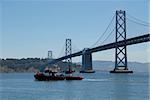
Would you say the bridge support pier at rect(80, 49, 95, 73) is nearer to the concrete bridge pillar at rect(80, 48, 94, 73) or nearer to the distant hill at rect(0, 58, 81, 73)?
the concrete bridge pillar at rect(80, 48, 94, 73)

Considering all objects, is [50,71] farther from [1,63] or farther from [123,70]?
[1,63]

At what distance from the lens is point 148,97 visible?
2533 centimetres

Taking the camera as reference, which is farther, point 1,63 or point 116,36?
point 1,63

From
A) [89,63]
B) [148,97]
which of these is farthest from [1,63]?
[148,97]

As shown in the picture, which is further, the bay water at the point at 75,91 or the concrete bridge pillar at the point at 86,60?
the concrete bridge pillar at the point at 86,60

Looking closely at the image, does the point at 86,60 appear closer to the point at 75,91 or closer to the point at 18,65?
the point at 75,91

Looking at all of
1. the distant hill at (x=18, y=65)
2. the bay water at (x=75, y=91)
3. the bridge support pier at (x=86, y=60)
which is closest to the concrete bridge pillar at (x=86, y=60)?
the bridge support pier at (x=86, y=60)

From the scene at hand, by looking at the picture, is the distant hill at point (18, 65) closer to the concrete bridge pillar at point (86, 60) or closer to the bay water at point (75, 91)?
the concrete bridge pillar at point (86, 60)

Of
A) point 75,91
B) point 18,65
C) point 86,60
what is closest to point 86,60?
point 86,60

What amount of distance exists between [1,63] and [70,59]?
40.1 m

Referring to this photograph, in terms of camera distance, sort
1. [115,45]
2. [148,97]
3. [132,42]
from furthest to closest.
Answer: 1. [115,45]
2. [132,42]
3. [148,97]

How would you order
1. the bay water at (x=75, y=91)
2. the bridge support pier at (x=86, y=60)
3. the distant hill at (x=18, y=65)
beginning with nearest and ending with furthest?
the bay water at (x=75, y=91) < the bridge support pier at (x=86, y=60) < the distant hill at (x=18, y=65)

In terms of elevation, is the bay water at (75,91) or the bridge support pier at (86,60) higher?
the bridge support pier at (86,60)

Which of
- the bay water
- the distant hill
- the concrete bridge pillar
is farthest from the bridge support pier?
the distant hill
